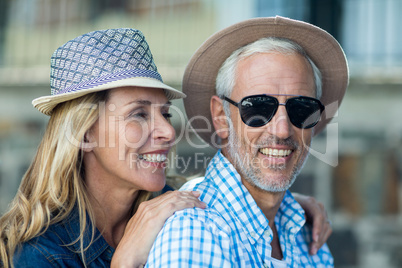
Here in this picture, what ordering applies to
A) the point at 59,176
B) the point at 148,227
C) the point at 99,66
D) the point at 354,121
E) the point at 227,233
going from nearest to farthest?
the point at 227,233 → the point at 148,227 → the point at 99,66 → the point at 59,176 → the point at 354,121

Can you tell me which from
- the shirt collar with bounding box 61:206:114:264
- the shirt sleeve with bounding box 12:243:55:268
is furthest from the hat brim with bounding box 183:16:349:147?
the shirt sleeve with bounding box 12:243:55:268

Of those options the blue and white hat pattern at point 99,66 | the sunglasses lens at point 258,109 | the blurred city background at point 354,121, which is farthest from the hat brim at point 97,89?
the blurred city background at point 354,121

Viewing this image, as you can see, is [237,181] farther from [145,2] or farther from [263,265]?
[145,2]

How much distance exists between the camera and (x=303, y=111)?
2.21m

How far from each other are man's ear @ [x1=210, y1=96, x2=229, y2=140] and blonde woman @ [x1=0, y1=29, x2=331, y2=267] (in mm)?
216

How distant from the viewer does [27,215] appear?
7.32ft

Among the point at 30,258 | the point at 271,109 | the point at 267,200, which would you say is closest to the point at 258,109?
the point at 271,109

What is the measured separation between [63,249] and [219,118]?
1050 mm

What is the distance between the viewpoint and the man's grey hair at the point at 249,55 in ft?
7.38

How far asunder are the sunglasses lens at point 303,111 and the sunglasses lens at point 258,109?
0.27ft

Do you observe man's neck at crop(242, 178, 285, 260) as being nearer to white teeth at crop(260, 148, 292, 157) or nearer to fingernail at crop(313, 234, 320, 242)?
white teeth at crop(260, 148, 292, 157)

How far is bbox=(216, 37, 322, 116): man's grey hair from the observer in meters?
2.25

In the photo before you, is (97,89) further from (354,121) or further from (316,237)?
(354,121)

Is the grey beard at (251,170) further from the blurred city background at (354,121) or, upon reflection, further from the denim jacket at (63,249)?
the blurred city background at (354,121)
